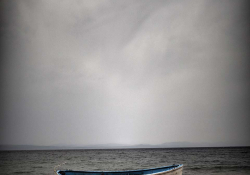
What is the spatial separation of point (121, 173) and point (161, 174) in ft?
4.23

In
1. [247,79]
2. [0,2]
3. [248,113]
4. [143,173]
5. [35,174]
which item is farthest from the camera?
[35,174]

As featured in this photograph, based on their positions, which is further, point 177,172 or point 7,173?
point 7,173

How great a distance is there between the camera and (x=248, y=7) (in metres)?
5.77

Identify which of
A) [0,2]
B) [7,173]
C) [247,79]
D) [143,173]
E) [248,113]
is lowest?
[7,173]

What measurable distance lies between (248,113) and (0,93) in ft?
32.6

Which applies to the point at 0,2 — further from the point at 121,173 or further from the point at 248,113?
the point at 248,113

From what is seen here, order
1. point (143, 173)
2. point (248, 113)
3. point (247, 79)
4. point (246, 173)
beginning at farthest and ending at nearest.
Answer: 1. point (246, 173)
2. point (248, 113)
3. point (247, 79)
4. point (143, 173)

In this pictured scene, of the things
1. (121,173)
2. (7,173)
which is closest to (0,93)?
(121,173)

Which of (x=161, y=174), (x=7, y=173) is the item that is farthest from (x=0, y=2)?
(x=7, y=173)

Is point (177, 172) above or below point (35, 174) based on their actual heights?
above

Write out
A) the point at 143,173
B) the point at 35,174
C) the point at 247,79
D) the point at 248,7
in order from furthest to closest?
the point at 35,174 → the point at 247,79 → the point at 143,173 → the point at 248,7

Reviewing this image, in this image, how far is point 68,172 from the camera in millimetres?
5930

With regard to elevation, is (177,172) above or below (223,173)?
above

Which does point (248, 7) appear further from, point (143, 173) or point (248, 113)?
point (143, 173)
